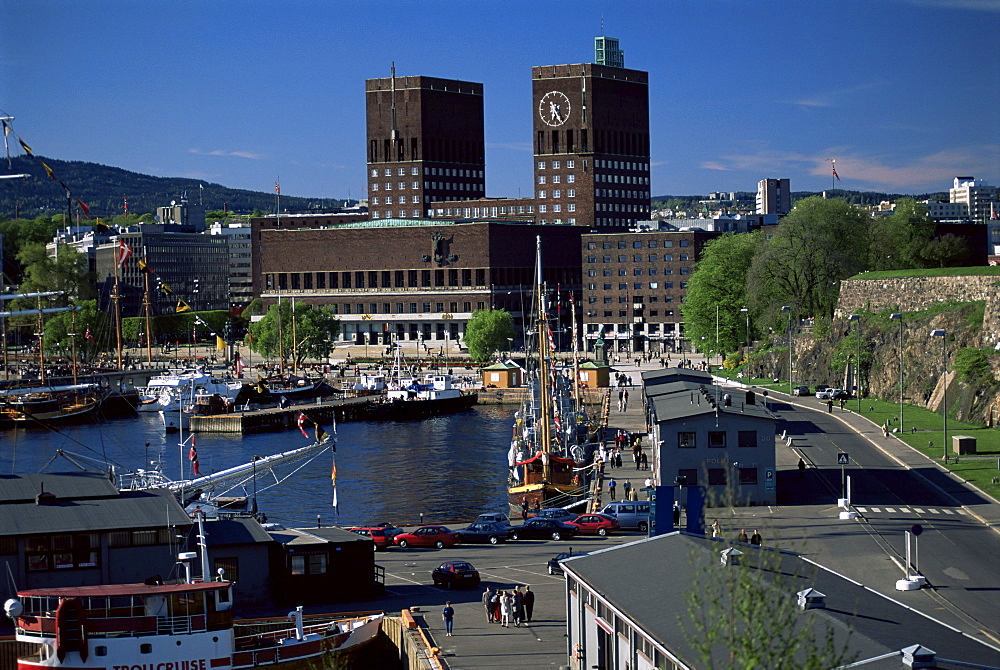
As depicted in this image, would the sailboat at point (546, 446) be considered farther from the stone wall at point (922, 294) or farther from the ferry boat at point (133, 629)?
the ferry boat at point (133, 629)

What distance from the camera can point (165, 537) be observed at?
1310 inches

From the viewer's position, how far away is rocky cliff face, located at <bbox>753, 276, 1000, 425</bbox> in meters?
71.9

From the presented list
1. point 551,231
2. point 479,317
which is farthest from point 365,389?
point 551,231

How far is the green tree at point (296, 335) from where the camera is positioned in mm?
141875

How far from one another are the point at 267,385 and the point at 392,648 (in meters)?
91.4

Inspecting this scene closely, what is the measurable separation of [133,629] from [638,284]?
131 metres

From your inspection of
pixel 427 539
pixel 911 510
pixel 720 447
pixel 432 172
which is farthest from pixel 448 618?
pixel 432 172

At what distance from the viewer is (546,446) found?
2493 inches

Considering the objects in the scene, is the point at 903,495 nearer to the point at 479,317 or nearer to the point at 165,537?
the point at 165,537

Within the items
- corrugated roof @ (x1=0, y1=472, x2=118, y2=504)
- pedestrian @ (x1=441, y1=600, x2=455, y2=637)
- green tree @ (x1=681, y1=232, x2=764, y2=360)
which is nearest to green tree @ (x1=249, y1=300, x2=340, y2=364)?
green tree @ (x1=681, y1=232, x2=764, y2=360)

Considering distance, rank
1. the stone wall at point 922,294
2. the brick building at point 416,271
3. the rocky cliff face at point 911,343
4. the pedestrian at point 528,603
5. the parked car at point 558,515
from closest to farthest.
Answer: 1. the pedestrian at point 528,603
2. the parked car at point 558,515
3. the rocky cliff face at point 911,343
4. the stone wall at point 922,294
5. the brick building at point 416,271

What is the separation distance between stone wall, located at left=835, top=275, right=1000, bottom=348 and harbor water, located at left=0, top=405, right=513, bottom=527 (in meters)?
27.5

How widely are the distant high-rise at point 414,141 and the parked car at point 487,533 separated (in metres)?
146

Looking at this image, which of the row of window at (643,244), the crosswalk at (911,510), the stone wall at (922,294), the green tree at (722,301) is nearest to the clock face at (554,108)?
the row of window at (643,244)
